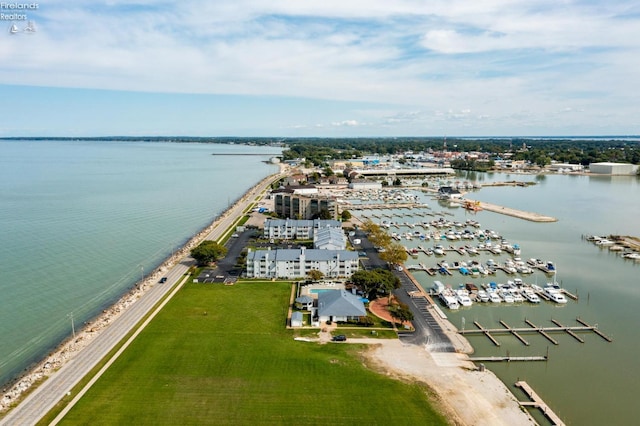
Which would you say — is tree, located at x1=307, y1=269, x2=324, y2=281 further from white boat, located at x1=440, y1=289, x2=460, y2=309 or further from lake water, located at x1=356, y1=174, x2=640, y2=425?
white boat, located at x1=440, y1=289, x2=460, y2=309

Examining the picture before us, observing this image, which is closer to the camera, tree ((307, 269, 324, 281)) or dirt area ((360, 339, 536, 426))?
dirt area ((360, 339, 536, 426))

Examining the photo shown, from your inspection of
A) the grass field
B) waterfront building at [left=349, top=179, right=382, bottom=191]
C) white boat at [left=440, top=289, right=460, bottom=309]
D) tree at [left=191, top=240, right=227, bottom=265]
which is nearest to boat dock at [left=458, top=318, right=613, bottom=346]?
white boat at [left=440, top=289, right=460, bottom=309]

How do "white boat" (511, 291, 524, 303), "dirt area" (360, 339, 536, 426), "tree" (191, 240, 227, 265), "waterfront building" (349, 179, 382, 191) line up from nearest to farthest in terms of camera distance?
"dirt area" (360, 339, 536, 426) < "white boat" (511, 291, 524, 303) < "tree" (191, 240, 227, 265) < "waterfront building" (349, 179, 382, 191)

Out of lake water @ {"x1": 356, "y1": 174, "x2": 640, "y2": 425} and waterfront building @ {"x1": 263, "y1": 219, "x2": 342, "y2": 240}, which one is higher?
waterfront building @ {"x1": 263, "y1": 219, "x2": 342, "y2": 240}

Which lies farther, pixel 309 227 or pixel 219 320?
pixel 309 227

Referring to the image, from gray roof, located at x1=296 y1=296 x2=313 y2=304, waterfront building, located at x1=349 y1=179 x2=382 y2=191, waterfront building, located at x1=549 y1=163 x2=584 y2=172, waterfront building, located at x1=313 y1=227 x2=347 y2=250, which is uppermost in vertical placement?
waterfront building, located at x1=549 y1=163 x2=584 y2=172

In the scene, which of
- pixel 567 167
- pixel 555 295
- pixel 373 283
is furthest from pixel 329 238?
pixel 567 167

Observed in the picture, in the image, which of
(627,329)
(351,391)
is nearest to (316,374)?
(351,391)

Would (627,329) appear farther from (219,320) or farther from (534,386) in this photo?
(219,320)
